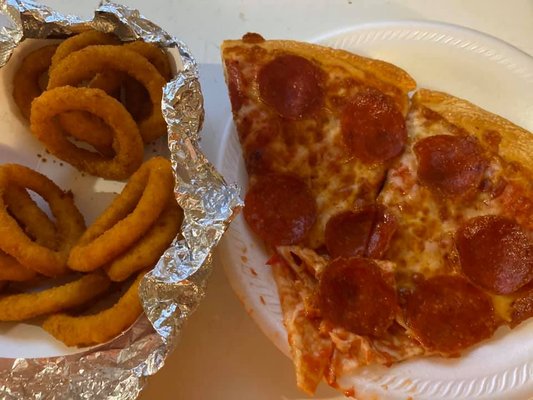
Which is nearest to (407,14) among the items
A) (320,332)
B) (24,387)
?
(320,332)

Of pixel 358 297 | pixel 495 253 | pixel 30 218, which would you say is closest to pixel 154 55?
pixel 30 218

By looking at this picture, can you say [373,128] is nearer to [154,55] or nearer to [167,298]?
[154,55]

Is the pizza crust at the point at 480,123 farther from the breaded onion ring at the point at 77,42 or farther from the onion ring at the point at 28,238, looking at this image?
the onion ring at the point at 28,238

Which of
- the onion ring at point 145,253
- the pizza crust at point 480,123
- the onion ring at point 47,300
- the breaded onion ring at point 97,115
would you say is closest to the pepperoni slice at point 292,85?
the pizza crust at point 480,123

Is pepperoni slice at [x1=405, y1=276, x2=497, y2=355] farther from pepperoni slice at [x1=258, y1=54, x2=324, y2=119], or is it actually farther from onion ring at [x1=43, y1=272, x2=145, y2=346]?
onion ring at [x1=43, y1=272, x2=145, y2=346]

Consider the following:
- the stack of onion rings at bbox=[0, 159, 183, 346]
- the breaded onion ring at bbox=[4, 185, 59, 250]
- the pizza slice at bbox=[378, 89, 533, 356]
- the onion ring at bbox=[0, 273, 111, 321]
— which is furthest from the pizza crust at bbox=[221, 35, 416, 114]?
the onion ring at bbox=[0, 273, 111, 321]

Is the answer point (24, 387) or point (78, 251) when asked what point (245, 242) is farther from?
point (24, 387)

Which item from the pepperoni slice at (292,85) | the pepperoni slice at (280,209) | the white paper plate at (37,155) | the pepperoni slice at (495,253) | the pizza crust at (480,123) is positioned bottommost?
the white paper plate at (37,155)
